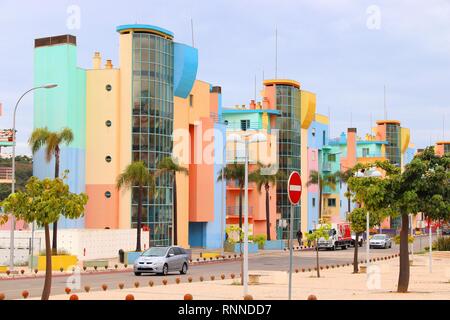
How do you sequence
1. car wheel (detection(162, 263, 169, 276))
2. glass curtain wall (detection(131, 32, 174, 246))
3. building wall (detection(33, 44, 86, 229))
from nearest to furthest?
car wheel (detection(162, 263, 169, 276))
building wall (detection(33, 44, 86, 229))
glass curtain wall (detection(131, 32, 174, 246))

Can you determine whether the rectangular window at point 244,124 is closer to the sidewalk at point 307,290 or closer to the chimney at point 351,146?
the chimney at point 351,146

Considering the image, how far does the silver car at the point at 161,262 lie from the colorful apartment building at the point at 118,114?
21.8 metres

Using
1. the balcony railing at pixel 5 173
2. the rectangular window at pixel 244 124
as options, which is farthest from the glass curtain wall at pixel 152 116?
the rectangular window at pixel 244 124

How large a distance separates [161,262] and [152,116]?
2736 centimetres

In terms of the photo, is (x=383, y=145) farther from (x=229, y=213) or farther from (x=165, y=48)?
(x=165, y=48)

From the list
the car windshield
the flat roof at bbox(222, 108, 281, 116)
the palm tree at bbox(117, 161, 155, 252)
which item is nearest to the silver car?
the car windshield

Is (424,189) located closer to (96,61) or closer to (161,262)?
(161,262)

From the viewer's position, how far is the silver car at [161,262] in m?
41.1

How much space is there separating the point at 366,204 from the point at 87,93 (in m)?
42.1

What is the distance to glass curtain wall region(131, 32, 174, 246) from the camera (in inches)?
2611

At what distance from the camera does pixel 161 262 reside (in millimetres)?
41156

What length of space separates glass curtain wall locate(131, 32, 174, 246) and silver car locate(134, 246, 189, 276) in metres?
23.0

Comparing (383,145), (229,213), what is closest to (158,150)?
(229,213)

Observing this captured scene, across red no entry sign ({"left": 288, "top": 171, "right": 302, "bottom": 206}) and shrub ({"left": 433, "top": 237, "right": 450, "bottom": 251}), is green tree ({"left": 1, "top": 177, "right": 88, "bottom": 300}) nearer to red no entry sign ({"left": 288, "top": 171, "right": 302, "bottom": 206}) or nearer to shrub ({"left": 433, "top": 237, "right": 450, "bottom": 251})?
red no entry sign ({"left": 288, "top": 171, "right": 302, "bottom": 206})
